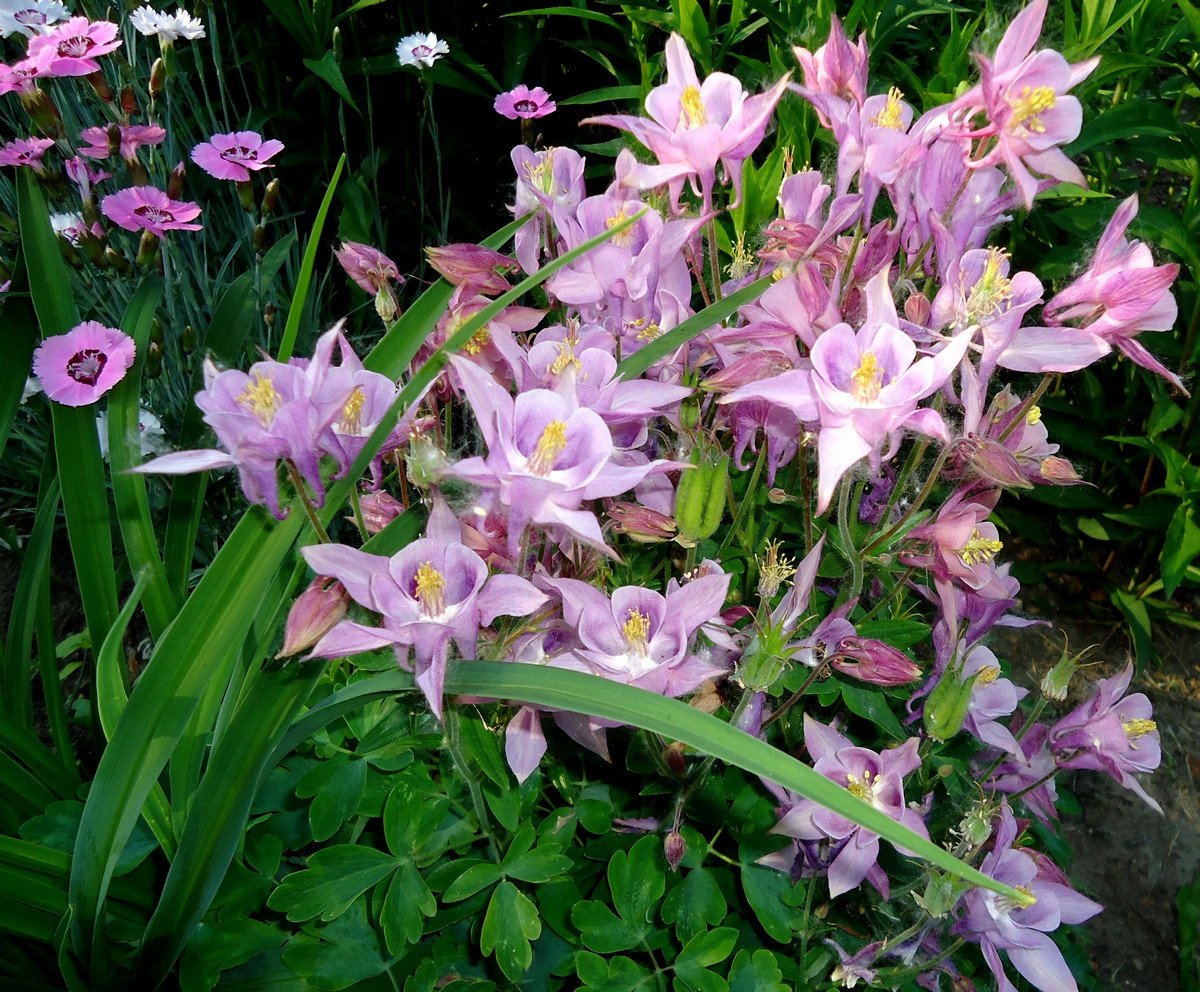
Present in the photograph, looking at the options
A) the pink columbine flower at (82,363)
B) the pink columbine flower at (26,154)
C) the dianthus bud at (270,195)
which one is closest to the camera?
the pink columbine flower at (82,363)

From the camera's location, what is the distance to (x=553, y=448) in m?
0.70

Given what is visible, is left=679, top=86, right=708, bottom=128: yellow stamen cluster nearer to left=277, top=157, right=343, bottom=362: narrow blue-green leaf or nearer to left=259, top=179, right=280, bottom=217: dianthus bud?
left=277, top=157, right=343, bottom=362: narrow blue-green leaf

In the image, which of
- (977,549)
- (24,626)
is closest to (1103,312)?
(977,549)

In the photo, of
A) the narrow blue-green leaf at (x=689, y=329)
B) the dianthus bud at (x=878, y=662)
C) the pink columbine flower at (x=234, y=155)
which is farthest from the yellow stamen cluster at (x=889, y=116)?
the pink columbine flower at (x=234, y=155)

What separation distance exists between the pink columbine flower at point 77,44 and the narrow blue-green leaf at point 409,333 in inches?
30.5

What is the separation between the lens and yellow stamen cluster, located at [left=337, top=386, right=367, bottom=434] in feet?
2.44

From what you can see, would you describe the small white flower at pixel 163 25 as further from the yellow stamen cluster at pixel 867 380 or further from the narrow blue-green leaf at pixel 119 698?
the yellow stamen cluster at pixel 867 380

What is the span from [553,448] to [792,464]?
1.53 ft

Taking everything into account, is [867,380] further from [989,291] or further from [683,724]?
[683,724]

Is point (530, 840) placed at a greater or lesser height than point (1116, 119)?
lesser

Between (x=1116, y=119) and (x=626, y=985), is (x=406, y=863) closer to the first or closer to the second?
(x=626, y=985)

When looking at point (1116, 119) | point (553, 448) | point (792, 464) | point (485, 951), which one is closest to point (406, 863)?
point (485, 951)

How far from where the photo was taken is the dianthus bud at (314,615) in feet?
2.23

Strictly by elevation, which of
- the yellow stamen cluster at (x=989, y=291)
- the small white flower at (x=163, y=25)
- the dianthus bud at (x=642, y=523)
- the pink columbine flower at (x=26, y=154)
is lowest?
the dianthus bud at (x=642, y=523)
